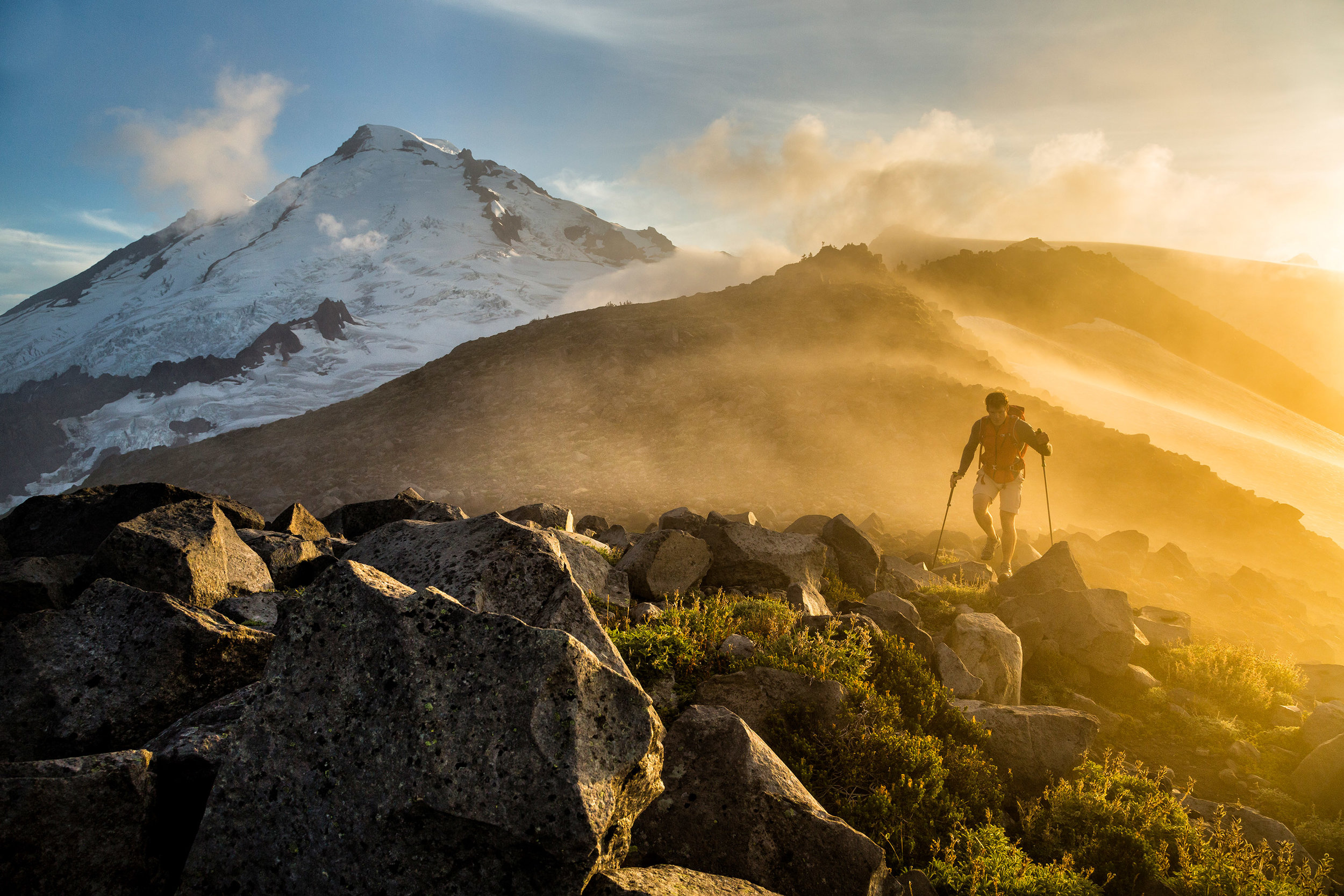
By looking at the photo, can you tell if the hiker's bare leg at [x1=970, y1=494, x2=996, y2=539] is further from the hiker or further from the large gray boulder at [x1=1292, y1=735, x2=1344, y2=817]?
the large gray boulder at [x1=1292, y1=735, x2=1344, y2=817]

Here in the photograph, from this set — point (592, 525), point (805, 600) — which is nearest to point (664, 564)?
point (805, 600)

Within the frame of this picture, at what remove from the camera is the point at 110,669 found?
4.07 metres

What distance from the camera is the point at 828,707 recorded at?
5215 mm

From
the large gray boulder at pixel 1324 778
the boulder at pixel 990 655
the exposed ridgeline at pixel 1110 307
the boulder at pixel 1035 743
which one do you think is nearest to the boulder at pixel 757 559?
the boulder at pixel 990 655

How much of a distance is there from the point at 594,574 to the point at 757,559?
2767 mm

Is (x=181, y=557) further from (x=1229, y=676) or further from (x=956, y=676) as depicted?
(x=1229, y=676)

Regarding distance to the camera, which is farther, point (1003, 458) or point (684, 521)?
point (1003, 458)

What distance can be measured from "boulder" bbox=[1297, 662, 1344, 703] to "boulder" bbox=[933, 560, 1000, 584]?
13.8ft

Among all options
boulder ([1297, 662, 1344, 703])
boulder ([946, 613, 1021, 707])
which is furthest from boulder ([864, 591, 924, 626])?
boulder ([1297, 662, 1344, 703])

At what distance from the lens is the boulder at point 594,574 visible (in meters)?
7.25

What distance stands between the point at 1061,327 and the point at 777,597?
55178 mm

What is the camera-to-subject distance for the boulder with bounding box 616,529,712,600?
8164mm

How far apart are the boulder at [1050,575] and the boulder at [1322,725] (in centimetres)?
282

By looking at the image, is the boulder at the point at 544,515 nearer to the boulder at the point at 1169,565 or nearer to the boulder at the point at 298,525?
the boulder at the point at 298,525
